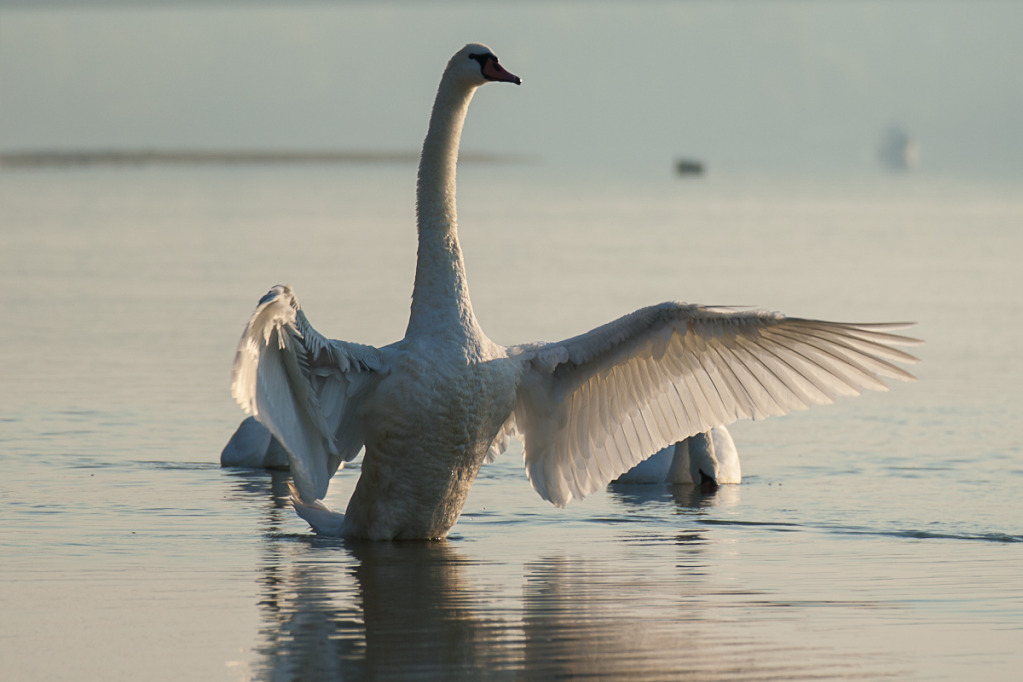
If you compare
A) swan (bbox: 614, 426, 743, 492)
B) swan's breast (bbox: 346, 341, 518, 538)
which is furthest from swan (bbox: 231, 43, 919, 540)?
swan (bbox: 614, 426, 743, 492)

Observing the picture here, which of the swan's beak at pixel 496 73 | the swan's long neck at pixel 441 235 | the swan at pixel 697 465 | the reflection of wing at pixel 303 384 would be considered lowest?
the swan at pixel 697 465

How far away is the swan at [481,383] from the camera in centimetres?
950

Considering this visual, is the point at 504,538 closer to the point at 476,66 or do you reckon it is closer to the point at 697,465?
the point at 697,465

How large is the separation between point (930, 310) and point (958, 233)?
20240mm

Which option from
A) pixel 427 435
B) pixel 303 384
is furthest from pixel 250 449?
pixel 303 384

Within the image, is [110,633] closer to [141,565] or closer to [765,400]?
[141,565]

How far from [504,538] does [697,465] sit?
239 cm

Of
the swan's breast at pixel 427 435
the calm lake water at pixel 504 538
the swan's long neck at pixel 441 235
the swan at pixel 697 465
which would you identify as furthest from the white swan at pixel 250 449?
the swan's long neck at pixel 441 235

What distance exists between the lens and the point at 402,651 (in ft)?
24.8

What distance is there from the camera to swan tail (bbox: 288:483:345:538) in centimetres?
1022

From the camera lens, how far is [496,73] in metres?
9.92

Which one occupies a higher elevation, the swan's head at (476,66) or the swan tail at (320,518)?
the swan's head at (476,66)

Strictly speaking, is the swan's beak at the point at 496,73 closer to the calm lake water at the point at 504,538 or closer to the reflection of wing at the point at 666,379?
the reflection of wing at the point at 666,379

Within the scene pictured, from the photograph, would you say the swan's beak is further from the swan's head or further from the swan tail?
the swan tail
